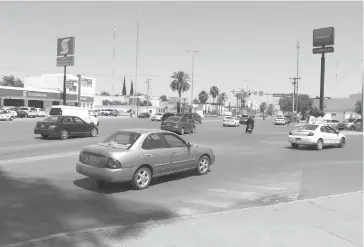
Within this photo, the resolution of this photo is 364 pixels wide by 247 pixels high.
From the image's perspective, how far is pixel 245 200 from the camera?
759 centimetres

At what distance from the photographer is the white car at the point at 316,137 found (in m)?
18.1

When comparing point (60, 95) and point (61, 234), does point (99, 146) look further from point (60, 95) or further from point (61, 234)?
point (60, 95)

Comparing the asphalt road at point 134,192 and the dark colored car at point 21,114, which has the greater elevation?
the dark colored car at point 21,114

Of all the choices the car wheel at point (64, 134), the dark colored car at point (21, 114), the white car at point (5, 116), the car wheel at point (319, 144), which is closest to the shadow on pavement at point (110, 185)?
the car wheel at point (319, 144)

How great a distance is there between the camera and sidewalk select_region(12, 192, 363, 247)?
4957mm

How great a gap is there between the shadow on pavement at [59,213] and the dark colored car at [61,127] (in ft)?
40.1

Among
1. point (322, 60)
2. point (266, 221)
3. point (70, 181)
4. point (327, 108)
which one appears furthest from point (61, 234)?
point (327, 108)

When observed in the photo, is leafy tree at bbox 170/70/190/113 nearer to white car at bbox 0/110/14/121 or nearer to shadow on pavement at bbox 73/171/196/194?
white car at bbox 0/110/14/121

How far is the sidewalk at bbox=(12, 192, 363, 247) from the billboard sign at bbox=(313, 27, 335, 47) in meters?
59.5

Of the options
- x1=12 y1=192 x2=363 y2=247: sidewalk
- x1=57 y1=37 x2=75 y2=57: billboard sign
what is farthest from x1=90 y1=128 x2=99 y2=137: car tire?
x1=57 y1=37 x2=75 y2=57: billboard sign

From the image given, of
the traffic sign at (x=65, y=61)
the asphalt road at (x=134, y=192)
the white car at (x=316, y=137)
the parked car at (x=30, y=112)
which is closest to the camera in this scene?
the asphalt road at (x=134, y=192)

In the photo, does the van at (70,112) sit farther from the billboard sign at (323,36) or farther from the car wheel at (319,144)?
the billboard sign at (323,36)

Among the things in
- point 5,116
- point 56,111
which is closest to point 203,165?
point 56,111

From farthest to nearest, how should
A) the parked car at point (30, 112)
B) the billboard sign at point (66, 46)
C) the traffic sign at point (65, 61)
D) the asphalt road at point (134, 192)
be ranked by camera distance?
the billboard sign at point (66, 46)
the traffic sign at point (65, 61)
the parked car at point (30, 112)
the asphalt road at point (134, 192)
